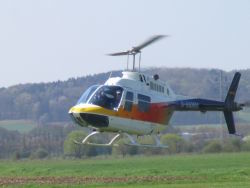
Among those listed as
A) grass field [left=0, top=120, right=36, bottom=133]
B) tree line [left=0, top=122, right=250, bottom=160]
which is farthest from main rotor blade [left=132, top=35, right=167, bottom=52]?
grass field [left=0, top=120, right=36, bottom=133]

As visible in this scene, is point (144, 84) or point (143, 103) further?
point (144, 84)

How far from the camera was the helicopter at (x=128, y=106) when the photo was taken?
101 ft

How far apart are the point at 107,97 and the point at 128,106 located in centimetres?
100

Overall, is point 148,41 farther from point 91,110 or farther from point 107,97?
point 91,110

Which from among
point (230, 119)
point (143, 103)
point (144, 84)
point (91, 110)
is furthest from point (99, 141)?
point (91, 110)

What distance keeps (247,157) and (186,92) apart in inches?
3403

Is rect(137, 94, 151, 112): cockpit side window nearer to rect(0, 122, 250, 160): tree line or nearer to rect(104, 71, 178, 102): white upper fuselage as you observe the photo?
rect(104, 71, 178, 102): white upper fuselage

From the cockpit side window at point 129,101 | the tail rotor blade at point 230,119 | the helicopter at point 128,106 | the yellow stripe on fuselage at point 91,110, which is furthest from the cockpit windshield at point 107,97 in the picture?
the tail rotor blade at point 230,119

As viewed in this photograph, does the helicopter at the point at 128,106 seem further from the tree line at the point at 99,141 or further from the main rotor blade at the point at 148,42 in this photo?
the tree line at the point at 99,141

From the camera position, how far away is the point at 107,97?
31.1 metres

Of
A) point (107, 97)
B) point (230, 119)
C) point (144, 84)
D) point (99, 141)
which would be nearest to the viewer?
point (107, 97)

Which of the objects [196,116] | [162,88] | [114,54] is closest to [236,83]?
[162,88]

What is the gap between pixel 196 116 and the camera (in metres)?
152

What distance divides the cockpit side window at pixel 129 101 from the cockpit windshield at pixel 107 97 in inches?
13.7
